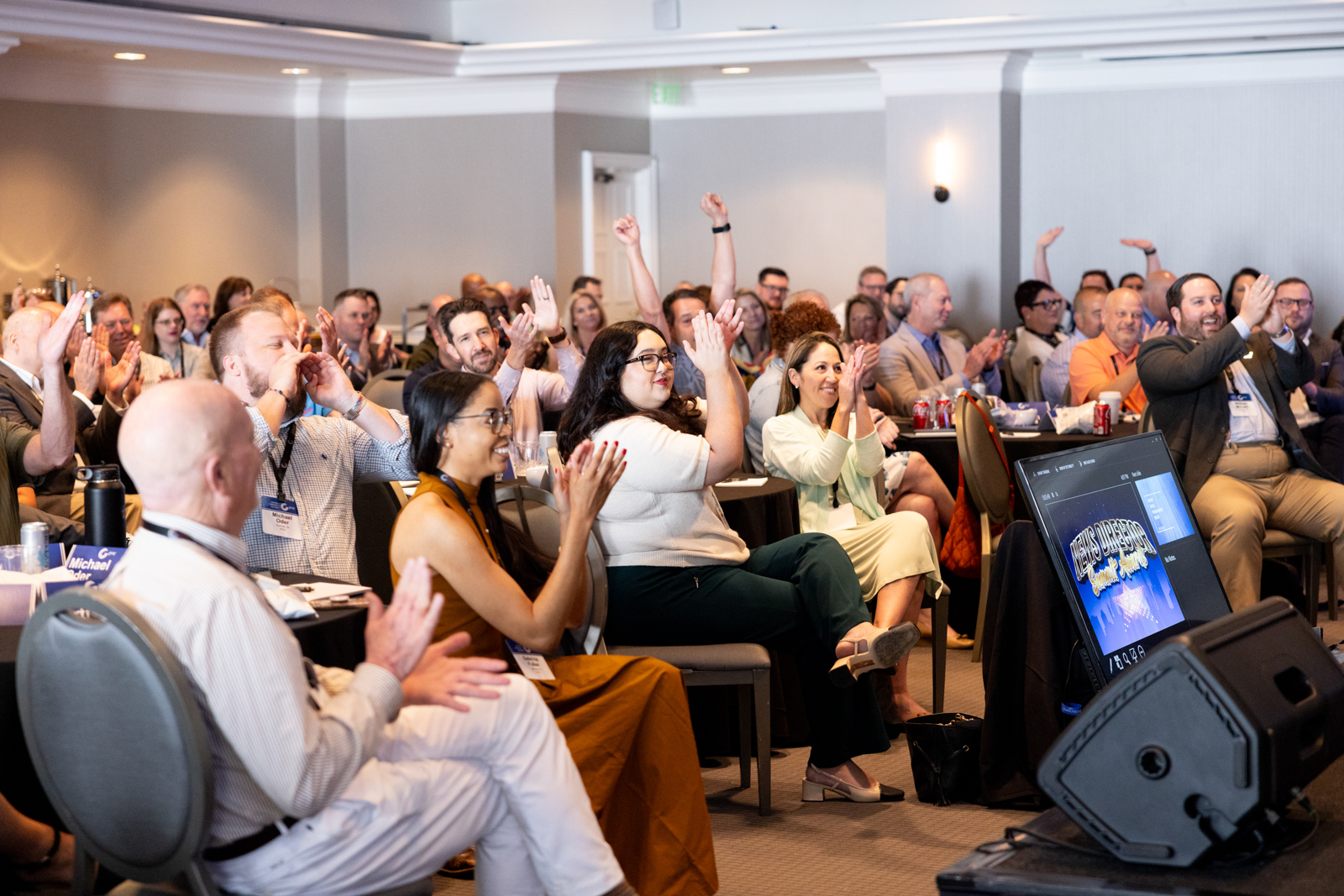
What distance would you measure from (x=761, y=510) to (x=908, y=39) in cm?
613

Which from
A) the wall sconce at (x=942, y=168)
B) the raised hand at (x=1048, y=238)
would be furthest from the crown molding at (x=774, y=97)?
the raised hand at (x=1048, y=238)

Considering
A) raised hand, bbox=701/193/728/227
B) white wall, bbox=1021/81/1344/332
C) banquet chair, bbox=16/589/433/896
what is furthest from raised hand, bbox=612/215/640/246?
white wall, bbox=1021/81/1344/332

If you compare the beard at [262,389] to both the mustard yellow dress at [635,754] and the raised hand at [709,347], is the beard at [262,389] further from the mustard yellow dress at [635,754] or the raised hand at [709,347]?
the raised hand at [709,347]

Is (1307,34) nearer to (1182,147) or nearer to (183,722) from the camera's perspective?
(1182,147)

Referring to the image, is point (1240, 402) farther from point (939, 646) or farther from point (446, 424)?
point (446, 424)

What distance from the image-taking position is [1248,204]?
970 cm

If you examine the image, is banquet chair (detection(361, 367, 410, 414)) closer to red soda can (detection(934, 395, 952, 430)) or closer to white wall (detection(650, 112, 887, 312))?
red soda can (detection(934, 395, 952, 430))

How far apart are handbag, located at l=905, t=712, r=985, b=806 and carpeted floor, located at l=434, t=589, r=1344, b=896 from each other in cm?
3

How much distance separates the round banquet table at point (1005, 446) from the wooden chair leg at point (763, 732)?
7.24ft

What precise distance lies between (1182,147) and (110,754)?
9.40 m

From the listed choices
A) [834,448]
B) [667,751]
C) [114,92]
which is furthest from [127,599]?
[114,92]

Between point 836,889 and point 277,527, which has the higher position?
point 277,527

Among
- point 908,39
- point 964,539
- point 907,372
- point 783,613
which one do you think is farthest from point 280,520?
point 908,39

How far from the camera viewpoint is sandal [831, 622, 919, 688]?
3359 millimetres
